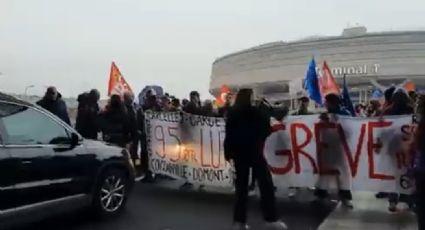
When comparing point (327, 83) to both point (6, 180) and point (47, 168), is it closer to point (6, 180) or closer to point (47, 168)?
point (47, 168)

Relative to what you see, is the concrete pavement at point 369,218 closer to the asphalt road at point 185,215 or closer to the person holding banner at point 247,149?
the asphalt road at point 185,215

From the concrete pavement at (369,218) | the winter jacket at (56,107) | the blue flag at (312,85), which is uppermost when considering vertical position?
the blue flag at (312,85)

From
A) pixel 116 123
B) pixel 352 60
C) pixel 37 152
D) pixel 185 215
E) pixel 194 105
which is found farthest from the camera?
pixel 352 60

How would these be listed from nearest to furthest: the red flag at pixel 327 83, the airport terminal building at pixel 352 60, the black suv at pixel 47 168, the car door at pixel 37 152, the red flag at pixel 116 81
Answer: the black suv at pixel 47 168
the car door at pixel 37 152
the red flag at pixel 327 83
the red flag at pixel 116 81
the airport terminal building at pixel 352 60

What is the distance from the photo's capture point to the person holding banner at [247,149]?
6.65 meters

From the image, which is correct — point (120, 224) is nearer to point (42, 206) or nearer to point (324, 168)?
point (42, 206)

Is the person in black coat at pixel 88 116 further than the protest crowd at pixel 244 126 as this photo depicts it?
Yes

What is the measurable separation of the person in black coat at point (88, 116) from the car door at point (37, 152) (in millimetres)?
3211

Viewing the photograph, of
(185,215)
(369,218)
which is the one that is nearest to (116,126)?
(185,215)

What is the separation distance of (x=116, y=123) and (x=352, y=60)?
254ft

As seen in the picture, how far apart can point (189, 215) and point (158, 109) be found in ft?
11.3

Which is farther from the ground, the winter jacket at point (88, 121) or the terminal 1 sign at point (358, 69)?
the terminal 1 sign at point (358, 69)

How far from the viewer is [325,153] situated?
8.20 metres

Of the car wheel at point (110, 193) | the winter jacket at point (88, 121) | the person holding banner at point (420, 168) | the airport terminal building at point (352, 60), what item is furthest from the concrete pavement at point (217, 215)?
the airport terminal building at point (352, 60)
